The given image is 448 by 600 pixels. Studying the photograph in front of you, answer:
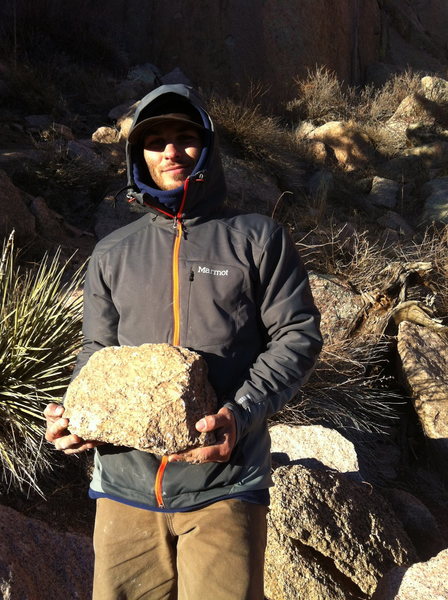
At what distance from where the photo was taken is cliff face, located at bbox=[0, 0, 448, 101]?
13.0m

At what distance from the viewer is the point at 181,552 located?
6.43ft

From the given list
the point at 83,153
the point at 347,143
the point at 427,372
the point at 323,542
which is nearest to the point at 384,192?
the point at 347,143

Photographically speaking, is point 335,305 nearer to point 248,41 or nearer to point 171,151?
point 171,151

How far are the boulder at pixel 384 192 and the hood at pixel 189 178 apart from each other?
29.3 ft

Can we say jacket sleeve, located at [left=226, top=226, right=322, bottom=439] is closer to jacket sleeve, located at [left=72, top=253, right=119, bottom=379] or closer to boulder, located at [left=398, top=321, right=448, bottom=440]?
jacket sleeve, located at [left=72, top=253, right=119, bottom=379]

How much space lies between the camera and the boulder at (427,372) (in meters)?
5.32

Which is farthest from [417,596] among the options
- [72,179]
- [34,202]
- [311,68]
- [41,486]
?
[311,68]

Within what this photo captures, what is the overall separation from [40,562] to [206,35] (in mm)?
12776

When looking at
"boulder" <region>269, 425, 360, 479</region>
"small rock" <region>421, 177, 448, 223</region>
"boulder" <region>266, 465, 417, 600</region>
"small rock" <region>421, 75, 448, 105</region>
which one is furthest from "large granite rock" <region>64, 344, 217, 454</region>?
"small rock" <region>421, 75, 448, 105</region>

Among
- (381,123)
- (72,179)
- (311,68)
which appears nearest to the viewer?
(72,179)

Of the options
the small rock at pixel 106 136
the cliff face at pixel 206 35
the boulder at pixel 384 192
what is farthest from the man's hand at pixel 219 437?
the cliff face at pixel 206 35

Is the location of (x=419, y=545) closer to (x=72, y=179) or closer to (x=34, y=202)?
(x=34, y=202)

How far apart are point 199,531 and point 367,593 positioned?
1.83 m

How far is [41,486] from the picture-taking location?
412 centimetres
